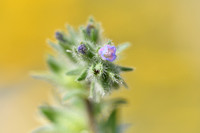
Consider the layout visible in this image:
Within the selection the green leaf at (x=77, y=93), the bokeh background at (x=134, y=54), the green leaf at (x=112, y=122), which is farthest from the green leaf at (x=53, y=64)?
the bokeh background at (x=134, y=54)

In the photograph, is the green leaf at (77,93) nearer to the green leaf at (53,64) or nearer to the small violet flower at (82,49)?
the green leaf at (53,64)

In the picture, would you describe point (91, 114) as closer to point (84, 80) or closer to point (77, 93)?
point (77, 93)

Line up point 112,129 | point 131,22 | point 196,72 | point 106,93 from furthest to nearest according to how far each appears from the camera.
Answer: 1. point 131,22
2. point 196,72
3. point 112,129
4. point 106,93

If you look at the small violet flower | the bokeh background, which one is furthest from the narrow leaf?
the bokeh background

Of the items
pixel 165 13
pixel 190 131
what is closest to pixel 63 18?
pixel 165 13

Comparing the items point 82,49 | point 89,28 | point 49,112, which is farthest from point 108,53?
point 49,112

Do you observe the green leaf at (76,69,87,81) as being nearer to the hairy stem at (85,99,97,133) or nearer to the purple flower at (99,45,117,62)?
the purple flower at (99,45,117,62)

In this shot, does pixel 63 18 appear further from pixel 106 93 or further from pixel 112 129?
pixel 106 93
